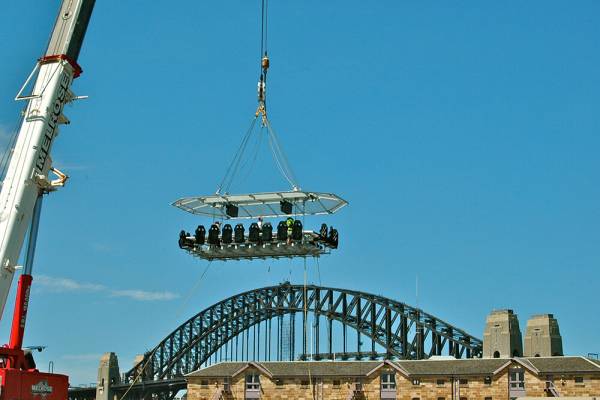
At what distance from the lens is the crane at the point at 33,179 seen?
4403cm

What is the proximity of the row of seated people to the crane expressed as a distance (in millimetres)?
16003

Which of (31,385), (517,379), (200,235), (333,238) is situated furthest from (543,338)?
(31,385)

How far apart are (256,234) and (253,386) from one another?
46840 millimetres

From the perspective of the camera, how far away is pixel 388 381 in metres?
99.3

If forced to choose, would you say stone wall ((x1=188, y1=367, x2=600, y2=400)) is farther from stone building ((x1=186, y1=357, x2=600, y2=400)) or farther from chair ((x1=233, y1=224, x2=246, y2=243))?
chair ((x1=233, y1=224, x2=246, y2=243))

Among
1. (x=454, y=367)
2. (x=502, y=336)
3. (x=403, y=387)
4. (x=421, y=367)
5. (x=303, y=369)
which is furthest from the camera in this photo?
(x=502, y=336)

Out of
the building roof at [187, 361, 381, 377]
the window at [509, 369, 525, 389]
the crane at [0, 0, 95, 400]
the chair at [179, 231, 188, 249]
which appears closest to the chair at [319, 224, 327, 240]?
the chair at [179, 231, 188, 249]

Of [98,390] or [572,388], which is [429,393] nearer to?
[572,388]

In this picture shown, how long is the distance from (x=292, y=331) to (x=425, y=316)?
3044 centimetres

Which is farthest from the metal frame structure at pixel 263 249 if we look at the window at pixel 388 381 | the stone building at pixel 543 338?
the stone building at pixel 543 338

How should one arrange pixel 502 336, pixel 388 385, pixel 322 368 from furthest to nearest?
pixel 502 336 < pixel 322 368 < pixel 388 385

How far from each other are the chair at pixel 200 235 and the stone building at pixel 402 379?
39.2 meters

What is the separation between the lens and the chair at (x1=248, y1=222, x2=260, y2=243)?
197 ft

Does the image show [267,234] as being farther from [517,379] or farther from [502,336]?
[502,336]
